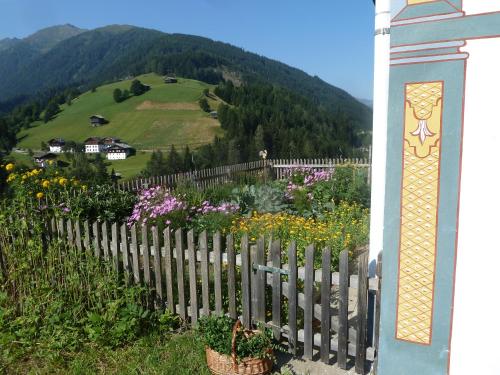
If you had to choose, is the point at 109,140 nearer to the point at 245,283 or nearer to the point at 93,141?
the point at 93,141

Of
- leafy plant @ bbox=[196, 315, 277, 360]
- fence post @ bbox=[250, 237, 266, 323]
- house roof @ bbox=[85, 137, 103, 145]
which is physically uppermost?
house roof @ bbox=[85, 137, 103, 145]

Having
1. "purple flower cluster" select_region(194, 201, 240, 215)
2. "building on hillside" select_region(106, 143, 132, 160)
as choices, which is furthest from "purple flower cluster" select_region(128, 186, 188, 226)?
"building on hillside" select_region(106, 143, 132, 160)

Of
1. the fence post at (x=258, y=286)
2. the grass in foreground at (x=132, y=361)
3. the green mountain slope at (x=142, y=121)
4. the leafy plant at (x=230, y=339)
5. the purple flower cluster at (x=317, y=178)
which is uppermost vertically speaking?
the green mountain slope at (x=142, y=121)

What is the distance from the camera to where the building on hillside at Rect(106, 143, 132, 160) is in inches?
2084

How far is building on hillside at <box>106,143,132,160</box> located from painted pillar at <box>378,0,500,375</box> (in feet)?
173

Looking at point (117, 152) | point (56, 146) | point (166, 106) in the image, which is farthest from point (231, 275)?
point (166, 106)

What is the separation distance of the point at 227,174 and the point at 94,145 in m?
55.1

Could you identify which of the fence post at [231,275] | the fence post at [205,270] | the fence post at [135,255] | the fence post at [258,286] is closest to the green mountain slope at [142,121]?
the fence post at [135,255]

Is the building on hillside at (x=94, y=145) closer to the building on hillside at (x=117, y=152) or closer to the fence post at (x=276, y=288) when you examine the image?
the building on hillside at (x=117, y=152)

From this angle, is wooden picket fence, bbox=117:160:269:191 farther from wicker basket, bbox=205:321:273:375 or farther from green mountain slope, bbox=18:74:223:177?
green mountain slope, bbox=18:74:223:177

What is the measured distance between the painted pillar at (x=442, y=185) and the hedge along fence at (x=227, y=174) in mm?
7287

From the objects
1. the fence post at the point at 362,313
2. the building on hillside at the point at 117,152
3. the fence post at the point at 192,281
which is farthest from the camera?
the building on hillside at the point at 117,152

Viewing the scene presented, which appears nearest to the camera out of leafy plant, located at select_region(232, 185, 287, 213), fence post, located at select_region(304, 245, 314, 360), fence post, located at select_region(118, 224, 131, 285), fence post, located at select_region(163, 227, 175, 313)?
fence post, located at select_region(304, 245, 314, 360)

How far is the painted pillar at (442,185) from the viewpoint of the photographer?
216cm
